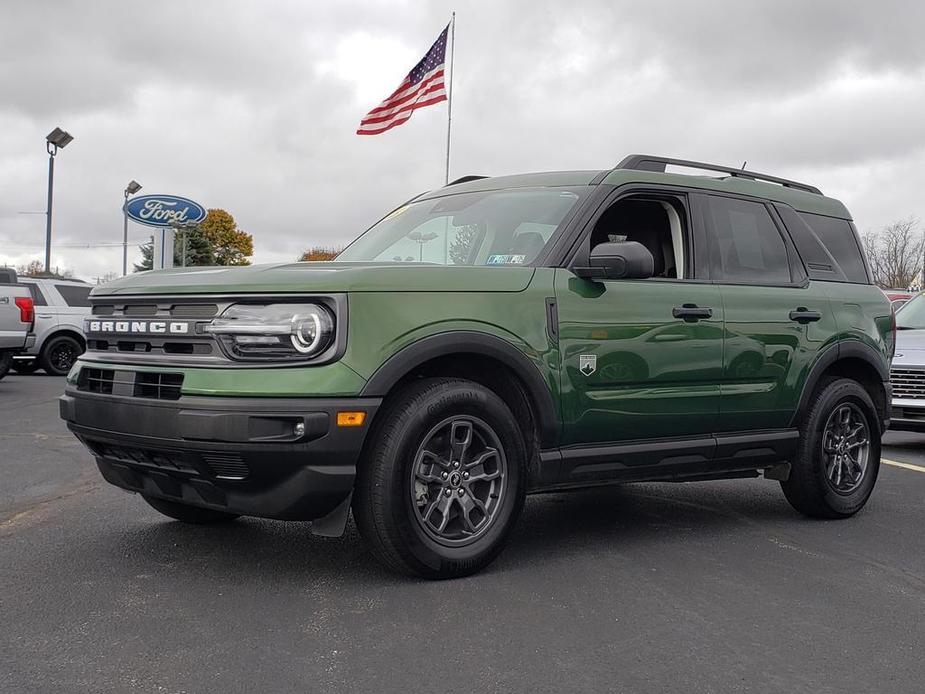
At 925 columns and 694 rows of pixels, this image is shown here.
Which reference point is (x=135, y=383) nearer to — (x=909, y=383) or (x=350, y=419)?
(x=350, y=419)

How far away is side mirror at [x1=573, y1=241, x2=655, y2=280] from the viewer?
4.84m

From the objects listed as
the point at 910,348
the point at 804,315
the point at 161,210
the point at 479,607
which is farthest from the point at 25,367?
the point at 479,607

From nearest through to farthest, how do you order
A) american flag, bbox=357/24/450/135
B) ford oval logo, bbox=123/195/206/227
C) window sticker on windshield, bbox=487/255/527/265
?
window sticker on windshield, bbox=487/255/527/265 → american flag, bbox=357/24/450/135 → ford oval logo, bbox=123/195/206/227

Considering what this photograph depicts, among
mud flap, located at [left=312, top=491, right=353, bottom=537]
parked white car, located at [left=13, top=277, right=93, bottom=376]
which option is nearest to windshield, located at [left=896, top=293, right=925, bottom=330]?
mud flap, located at [left=312, top=491, right=353, bottom=537]

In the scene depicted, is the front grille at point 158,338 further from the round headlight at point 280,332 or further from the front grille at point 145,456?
the front grille at point 145,456

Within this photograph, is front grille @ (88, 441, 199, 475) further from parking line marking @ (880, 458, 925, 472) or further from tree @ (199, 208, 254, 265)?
tree @ (199, 208, 254, 265)

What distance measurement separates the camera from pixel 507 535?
471 centimetres

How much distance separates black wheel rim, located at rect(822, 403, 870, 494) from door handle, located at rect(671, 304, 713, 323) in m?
1.32

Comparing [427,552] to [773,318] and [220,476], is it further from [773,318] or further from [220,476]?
[773,318]

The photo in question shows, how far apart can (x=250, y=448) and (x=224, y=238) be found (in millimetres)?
94672

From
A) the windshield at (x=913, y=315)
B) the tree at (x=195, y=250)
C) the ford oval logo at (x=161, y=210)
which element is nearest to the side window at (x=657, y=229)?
the windshield at (x=913, y=315)

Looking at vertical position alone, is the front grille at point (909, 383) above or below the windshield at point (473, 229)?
below

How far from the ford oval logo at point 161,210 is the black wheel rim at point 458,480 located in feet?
62.6

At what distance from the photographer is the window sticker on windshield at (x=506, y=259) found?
5.08 metres
